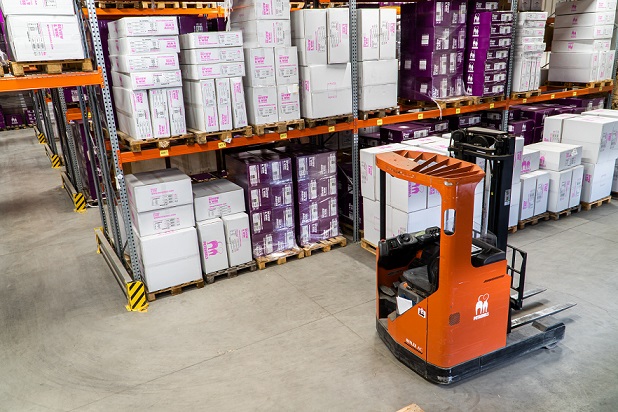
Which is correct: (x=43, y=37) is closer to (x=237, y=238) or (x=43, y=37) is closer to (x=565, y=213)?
(x=237, y=238)

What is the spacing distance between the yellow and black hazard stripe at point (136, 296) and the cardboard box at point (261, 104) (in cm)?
227

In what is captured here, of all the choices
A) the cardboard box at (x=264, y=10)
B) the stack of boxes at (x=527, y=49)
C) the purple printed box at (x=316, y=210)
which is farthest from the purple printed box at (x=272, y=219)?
the stack of boxes at (x=527, y=49)

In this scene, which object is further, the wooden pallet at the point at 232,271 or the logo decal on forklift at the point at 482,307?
the wooden pallet at the point at 232,271

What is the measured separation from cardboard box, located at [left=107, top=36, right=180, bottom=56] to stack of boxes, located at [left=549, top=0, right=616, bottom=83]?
7244 mm

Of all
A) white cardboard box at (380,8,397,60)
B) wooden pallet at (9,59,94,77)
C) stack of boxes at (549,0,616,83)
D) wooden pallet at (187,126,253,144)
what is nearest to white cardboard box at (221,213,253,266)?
wooden pallet at (187,126,253,144)

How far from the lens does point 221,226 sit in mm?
5773

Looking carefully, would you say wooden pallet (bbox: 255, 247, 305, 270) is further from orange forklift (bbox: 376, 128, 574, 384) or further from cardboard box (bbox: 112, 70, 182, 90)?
cardboard box (bbox: 112, 70, 182, 90)

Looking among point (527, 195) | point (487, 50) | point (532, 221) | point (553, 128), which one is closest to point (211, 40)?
point (487, 50)

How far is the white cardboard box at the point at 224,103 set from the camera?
17.8ft

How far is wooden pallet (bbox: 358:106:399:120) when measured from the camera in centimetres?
657

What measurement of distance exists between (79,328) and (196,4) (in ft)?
20.0

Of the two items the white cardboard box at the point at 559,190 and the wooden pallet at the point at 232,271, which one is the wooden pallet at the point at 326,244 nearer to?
the wooden pallet at the point at 232,271

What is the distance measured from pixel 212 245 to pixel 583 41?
297 inches

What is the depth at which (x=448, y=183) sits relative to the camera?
3279mm
